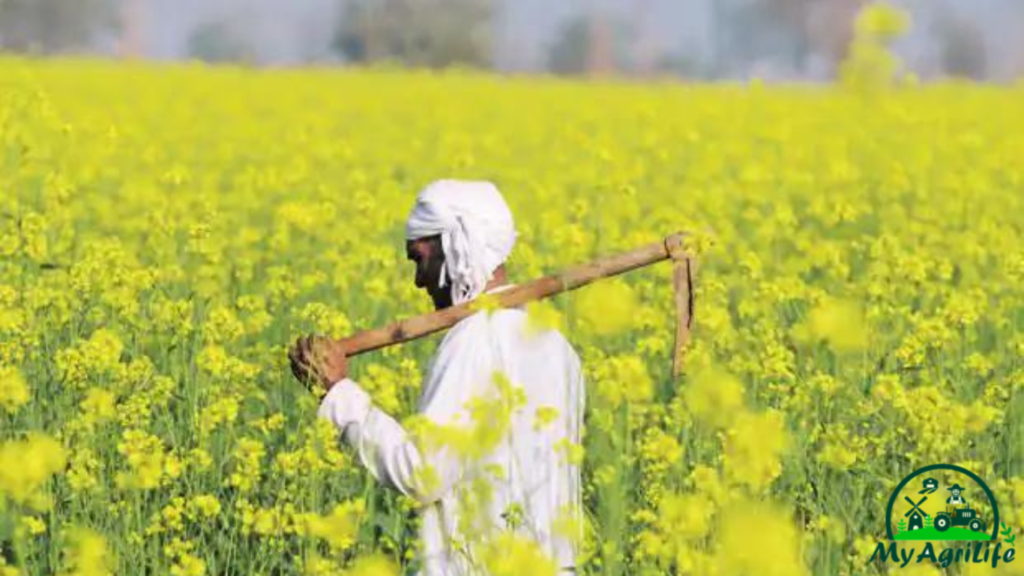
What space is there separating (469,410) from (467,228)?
0.35 meters

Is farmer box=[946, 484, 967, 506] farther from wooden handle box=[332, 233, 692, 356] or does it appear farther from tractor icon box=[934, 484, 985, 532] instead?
wooden handle box=[332, 233, 692, 356]

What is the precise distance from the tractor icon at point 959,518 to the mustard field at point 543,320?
0.08 m

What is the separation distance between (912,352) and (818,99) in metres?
16.9

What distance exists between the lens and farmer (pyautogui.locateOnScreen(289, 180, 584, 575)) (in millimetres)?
3293

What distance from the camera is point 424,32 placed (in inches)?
2808

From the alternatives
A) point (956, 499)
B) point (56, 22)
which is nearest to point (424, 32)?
point (56, 22)

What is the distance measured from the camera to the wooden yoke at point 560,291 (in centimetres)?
349

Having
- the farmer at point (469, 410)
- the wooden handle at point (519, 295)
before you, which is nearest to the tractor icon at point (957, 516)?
the wooden handle at point (519, 295)

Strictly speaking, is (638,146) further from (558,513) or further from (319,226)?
(558,513)

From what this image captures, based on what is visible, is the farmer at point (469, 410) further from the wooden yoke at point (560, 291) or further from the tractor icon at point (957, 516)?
the tractor icon at point (957, 516)

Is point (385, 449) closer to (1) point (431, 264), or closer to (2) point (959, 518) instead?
(1) point (431, 264)

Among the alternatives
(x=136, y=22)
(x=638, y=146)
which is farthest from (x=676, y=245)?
(x=136, y=22)

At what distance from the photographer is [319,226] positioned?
768cm

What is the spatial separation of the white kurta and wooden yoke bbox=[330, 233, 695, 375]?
0.06 m
